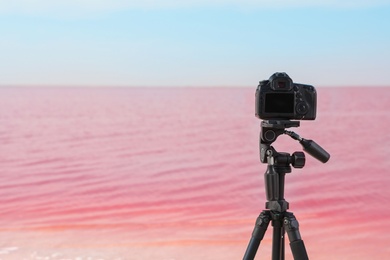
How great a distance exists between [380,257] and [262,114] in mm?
2979

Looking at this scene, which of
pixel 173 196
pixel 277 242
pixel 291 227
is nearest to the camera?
pixel 291 227

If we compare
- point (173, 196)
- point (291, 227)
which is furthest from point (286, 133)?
point (173, 196)

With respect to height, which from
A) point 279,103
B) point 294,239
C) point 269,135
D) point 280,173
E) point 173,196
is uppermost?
point 173,196

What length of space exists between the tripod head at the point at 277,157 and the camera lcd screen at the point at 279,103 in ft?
0.15

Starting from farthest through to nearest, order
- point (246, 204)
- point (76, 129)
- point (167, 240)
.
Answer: point (76, 129)
point (246, 204)
point (167, 240)

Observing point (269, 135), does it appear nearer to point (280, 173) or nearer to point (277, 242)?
point (280, 173)

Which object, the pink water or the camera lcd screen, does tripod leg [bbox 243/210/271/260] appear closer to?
the camera lcd screen

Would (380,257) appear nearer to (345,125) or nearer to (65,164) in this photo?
(65,164)

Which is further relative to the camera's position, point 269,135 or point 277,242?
point 277,242

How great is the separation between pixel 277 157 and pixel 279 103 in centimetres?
22

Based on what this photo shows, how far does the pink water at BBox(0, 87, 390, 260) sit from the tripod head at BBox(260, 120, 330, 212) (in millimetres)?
2248

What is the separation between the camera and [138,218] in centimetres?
738

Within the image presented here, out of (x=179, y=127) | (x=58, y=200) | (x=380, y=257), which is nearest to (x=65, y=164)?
(x=58, y=200)

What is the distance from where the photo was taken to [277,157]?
3.01m
